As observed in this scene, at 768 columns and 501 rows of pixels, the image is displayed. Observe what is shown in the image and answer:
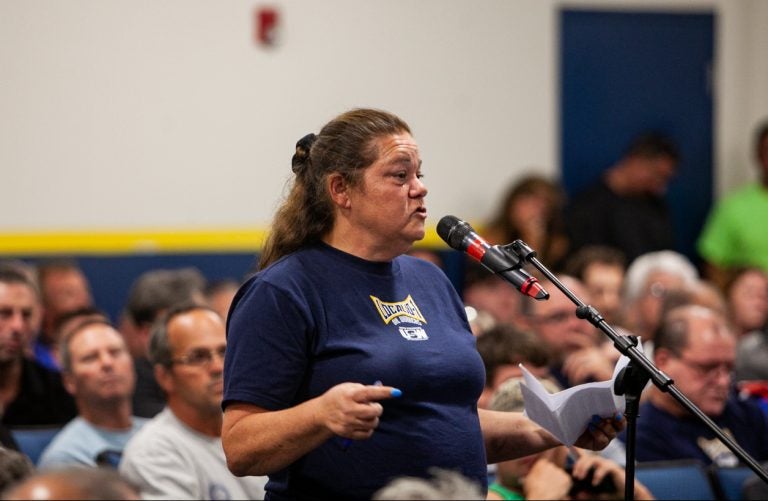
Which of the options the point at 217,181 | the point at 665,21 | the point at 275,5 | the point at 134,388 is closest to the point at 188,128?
the point at 217,181

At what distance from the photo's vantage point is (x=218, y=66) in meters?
6.99

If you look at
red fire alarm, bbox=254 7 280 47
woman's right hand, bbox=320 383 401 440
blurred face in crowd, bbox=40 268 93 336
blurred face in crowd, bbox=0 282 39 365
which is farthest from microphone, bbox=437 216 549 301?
red fire alarm, bbox=254 7 280 47

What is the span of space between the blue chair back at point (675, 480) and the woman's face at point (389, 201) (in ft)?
4.66

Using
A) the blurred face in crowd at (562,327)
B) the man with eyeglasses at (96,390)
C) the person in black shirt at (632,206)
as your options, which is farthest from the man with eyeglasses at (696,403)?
the person in black shirt at (632,206)

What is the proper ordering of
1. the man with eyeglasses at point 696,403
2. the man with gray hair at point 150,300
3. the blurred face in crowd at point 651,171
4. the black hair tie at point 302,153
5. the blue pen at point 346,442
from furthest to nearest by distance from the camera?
the blurred face in crowd at point 651,171 → the man with gray hair at point 150,300 → the man with eyeglasses at point 696,403 → the black hair tie at point 302,153 → the blue pen at point 346,442

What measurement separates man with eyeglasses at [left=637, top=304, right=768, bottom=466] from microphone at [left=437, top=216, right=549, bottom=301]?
1.82m

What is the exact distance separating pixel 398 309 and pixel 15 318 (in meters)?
2.60

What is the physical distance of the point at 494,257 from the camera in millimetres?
2492

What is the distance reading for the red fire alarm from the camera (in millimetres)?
7066

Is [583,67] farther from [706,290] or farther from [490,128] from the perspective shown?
[706,290]

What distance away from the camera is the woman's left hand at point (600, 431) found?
8.87 feet

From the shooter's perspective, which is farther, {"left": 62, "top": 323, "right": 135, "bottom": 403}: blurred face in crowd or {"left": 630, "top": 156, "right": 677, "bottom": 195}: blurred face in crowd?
{"left": 630, "top": 156, "right": 677, "bottom": 195}: blurred face in crowd

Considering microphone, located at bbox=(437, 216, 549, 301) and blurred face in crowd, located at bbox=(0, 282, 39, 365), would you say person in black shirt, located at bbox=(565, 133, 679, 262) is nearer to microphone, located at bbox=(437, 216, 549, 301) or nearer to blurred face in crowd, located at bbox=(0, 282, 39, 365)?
blurred face in crowd, located at bbox=(0, 282, 39, 365)

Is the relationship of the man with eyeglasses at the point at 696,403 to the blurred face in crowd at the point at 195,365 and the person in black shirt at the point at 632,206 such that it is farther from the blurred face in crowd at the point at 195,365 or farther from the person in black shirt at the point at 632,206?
the person in black shirt at the point at 632,206
